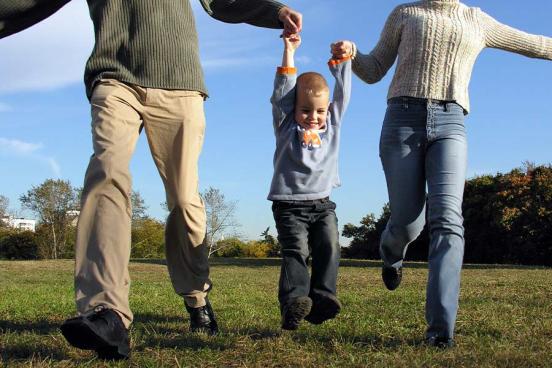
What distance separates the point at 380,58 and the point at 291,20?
833 mm

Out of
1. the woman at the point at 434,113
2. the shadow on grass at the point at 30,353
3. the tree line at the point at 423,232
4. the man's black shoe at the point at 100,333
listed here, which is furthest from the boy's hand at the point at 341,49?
the tree line at the point at 423,232

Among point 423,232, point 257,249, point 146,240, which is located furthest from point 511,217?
point 146,240

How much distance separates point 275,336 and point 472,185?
114 feet

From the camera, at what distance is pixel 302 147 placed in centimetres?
451

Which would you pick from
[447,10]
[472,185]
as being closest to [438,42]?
[447,10]

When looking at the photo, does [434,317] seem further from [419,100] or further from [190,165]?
[190,165]

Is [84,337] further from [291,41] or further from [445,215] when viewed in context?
[291,41]

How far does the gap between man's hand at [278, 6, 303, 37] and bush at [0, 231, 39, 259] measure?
4371 cm

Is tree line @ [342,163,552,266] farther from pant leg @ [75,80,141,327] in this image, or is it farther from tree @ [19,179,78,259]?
pant leg @ [75,80,141,327]

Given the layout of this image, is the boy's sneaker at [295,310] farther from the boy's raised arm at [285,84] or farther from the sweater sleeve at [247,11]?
the sweater sleeve at [247,11]

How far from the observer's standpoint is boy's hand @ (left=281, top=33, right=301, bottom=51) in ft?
15.4

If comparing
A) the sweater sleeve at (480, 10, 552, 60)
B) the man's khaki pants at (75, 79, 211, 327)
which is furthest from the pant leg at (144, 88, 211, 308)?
the sweater sleeve at (480, 10, 552, 60)

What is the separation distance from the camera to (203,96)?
175 inches

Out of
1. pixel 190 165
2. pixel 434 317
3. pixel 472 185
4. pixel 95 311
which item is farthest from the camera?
pixel 472 185
